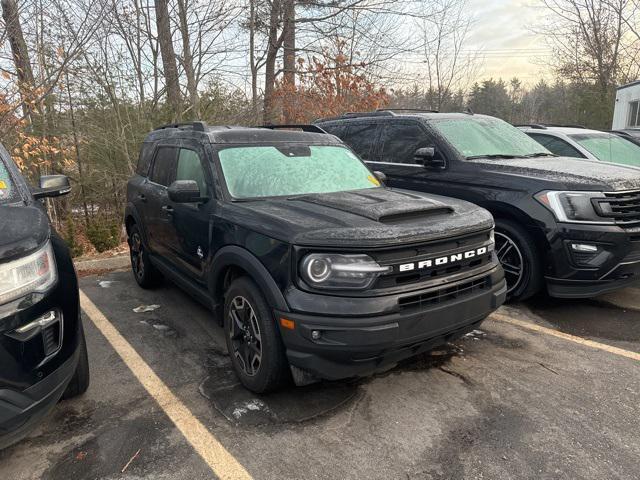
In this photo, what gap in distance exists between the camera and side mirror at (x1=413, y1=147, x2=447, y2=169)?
16.8ft

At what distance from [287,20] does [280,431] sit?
1342 cm

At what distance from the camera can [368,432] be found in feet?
8.94

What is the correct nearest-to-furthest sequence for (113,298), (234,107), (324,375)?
(324,375), (113,298), (234,107)

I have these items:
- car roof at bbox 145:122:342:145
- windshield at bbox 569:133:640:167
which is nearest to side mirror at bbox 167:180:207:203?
car roof at bbox 145:122:342:145

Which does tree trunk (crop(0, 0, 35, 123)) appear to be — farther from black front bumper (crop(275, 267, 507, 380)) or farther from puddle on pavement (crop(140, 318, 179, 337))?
black front bumper (crop(275, 267, 507, 380))

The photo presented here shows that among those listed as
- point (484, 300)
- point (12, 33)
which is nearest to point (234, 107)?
point (12, 33)

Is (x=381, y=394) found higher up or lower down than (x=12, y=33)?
lower down

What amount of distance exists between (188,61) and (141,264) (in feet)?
21.5

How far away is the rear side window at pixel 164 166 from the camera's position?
14.8 ft

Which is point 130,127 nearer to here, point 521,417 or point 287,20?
point 287,20

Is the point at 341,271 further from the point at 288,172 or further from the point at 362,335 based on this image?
the point at 288,172

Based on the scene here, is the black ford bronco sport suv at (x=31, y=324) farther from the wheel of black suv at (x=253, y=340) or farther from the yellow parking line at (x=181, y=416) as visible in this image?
the wheel of black suv at (x=253, y=340)

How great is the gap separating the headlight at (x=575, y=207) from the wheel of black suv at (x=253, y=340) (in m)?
2.90

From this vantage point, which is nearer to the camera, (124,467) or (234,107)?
(124,467)
